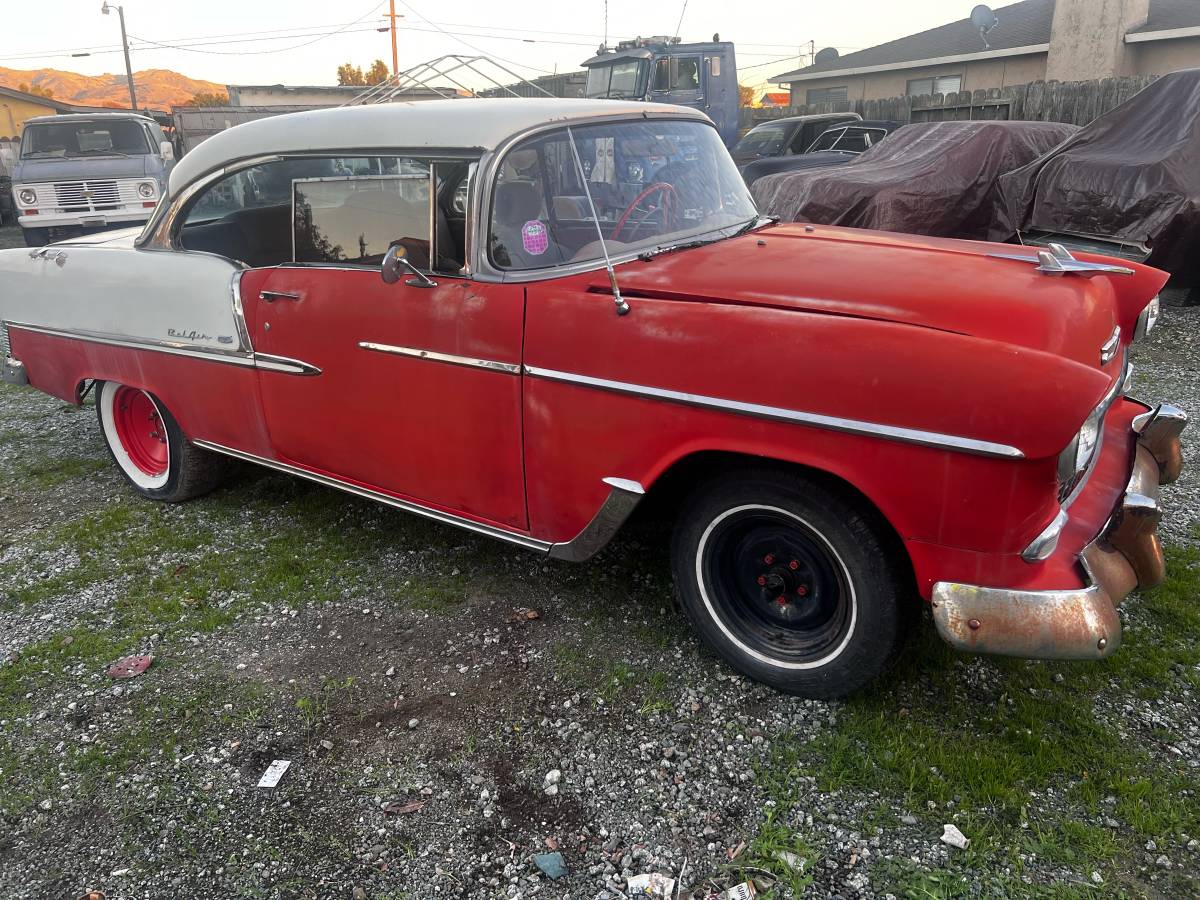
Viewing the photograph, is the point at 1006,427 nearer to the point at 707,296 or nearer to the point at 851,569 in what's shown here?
the point at 851,569

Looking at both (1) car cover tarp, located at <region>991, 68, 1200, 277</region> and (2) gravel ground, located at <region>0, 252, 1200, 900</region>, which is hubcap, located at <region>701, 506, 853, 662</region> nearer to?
(2) gravel ground, located at <region>0, 252, 1200, 900</region>

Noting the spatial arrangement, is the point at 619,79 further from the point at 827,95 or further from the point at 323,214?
the point at 827,95

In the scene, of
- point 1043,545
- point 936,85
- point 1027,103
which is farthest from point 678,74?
point 1043,545

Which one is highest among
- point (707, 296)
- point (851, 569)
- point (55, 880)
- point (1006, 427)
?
point (707, 296)

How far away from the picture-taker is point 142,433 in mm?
4586

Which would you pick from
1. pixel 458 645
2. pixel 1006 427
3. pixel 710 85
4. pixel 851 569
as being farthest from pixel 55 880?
pixel 710 85

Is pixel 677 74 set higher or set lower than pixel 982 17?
lower

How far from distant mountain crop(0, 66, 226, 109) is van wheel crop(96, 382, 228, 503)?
121985mm

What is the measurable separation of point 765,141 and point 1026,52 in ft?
40.4

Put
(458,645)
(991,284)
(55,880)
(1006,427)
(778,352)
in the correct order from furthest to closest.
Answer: (458,645) → (991,284) → (778,352) → (55,880) → (1006,427)

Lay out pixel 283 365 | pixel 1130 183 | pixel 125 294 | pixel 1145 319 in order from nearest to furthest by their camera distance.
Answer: pixel 1145 319 < pixel 283 365 < pixel 125 294 < pixel 1130 183

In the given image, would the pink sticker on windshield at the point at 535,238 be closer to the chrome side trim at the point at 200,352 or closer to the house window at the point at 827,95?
the chrome side trim at the point at 200,352

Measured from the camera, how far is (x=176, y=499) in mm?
4367

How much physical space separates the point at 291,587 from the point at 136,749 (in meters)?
0.97
